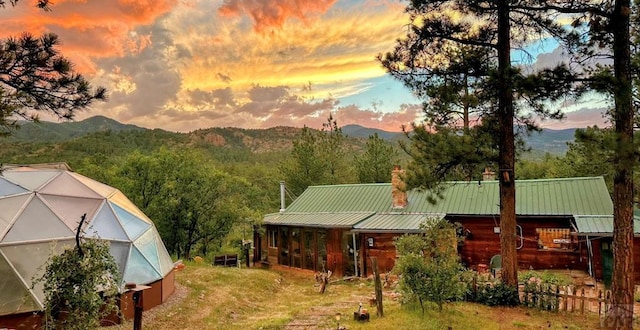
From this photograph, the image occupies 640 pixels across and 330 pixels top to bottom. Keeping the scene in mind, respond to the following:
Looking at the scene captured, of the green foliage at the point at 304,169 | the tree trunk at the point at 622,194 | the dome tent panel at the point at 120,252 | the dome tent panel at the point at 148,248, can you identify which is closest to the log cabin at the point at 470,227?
the tree trunk at the point at 622,194

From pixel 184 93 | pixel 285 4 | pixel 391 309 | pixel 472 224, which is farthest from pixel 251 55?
pixel 391 309

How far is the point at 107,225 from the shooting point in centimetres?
1184

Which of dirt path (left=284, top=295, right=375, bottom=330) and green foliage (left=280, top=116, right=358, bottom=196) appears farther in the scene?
green foliage (left=280, top=116, right=358, bottom=196)

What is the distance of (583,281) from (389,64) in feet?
36.5

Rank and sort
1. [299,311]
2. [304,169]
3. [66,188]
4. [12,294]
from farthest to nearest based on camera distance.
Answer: [304,169], [66,188], [299,311], [12,294]

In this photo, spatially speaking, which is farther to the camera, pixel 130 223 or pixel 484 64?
pixel 130 223

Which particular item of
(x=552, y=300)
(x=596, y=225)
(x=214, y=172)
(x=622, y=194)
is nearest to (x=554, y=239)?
(x=596, y=225)

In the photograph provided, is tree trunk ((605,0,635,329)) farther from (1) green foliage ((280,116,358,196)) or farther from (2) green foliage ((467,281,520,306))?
(1) green foliage ((280,116,358,196))

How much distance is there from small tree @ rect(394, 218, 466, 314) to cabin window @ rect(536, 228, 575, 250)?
954 centimetres

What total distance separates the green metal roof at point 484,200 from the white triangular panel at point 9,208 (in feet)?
44.1

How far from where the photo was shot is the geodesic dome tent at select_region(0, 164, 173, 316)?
936 centimetres

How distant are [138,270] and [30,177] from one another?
4850 mm

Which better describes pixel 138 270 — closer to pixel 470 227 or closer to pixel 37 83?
pixel 37 83

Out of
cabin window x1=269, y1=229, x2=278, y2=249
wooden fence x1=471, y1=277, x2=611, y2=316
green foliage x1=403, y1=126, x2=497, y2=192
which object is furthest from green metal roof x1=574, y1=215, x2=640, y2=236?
cabin window x1=269, y1=229, x2=278, y2=249
